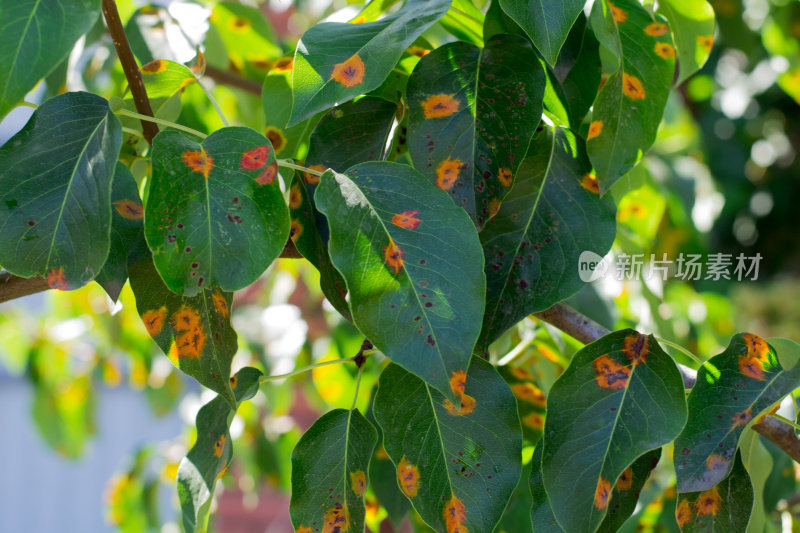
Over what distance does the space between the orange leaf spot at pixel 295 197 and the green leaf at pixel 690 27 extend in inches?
13.2

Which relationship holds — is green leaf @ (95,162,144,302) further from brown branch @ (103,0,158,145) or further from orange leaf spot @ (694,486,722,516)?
orange leaf spot @ (694,486,722,516)

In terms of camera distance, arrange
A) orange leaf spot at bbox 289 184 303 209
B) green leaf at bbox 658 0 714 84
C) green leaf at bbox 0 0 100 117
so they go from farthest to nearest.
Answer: green leaf at bbox 658 0 714 84 → orange leaf spot at bbox 289 184 303 209 → green leaf at bbox 0 0 100 117

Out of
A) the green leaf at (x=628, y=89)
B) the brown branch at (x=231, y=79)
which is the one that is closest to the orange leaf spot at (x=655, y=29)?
the green leaf at (x=628, y=89)

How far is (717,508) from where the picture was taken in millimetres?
438

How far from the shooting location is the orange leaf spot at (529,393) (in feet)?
1.97

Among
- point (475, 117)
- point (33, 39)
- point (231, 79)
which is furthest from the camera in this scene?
point (231, 79)

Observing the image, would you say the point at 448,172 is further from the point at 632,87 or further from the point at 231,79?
the point at 231,79

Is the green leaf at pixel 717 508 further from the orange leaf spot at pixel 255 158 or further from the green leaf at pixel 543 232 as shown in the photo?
the orange leaf spot at pixel 255 158

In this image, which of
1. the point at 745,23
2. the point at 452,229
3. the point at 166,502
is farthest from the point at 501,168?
the point at 166,502

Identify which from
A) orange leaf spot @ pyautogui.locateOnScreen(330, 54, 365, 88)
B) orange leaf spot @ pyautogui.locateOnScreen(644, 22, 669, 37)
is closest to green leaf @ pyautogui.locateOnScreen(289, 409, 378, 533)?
orange leaf spot @ pyautogui.locateOnScreen(330, 54, 365, 88)

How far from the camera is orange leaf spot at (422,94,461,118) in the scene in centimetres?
43

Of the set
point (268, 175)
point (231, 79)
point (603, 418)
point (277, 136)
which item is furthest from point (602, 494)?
point (231, 79)

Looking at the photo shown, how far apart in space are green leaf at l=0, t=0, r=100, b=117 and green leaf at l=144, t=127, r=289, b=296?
0.20ft

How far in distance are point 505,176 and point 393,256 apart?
9 cm
